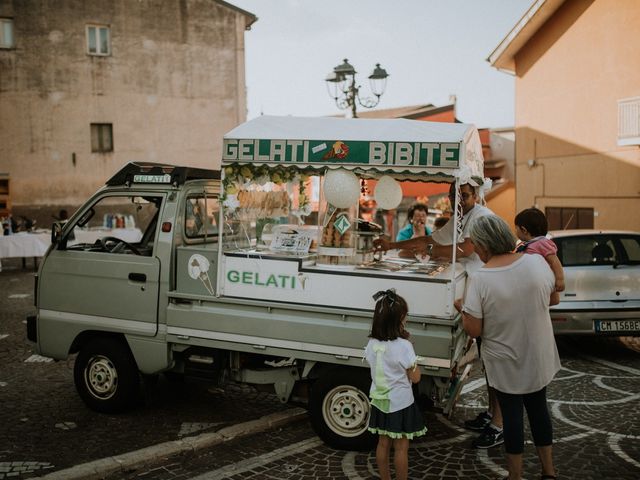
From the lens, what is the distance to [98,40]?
25141 mm

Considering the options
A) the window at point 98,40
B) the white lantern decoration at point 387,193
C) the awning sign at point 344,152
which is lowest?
the white lantern decoration at point 387,193

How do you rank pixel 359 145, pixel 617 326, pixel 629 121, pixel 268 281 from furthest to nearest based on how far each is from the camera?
pixel 629 121
pixel 617 326
pixel 268 281
pixel 359 145

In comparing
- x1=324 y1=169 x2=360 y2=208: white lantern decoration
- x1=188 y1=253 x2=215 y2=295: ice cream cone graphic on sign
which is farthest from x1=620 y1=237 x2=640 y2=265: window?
x1=188 y1=253 x2=215 y2=295: ice cream cone graphic on sign

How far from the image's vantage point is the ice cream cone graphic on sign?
542 centimetres

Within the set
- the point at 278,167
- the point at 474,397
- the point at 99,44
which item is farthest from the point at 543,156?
the point at 99,44

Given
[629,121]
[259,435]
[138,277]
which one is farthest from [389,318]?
[629,121]

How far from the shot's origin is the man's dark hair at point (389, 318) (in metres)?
4.02

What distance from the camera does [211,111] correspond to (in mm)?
26844

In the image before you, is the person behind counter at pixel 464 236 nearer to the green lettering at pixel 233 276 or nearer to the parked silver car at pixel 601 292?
the green lettering at pixel 233 276

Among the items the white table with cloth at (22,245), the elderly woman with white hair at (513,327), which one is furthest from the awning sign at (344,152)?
the white table with cloth at (22,245)

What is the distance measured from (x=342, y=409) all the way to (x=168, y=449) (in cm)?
148

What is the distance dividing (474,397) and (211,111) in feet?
74.3

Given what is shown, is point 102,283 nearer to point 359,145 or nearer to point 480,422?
point 359,145

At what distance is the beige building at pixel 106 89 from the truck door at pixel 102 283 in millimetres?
19370
